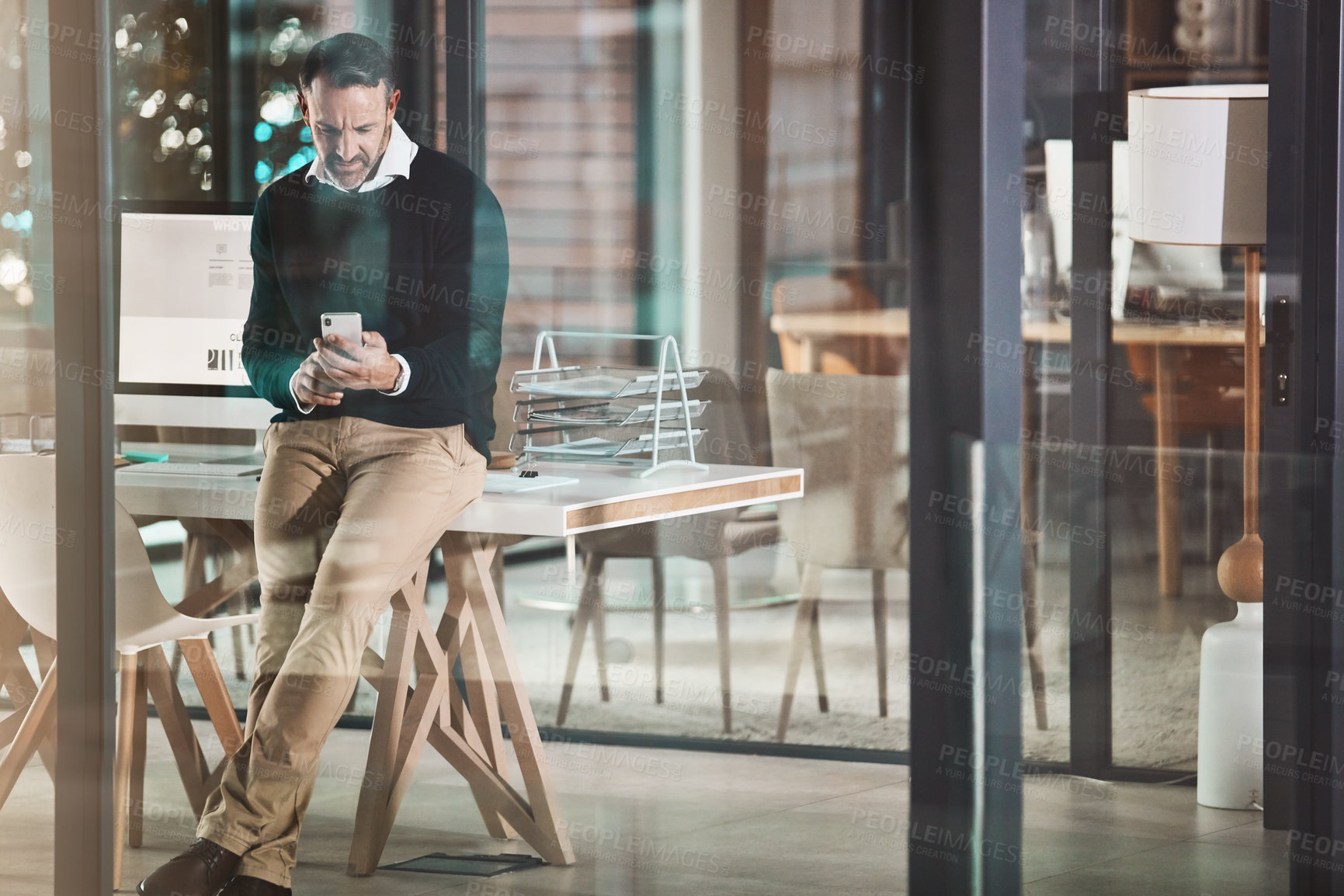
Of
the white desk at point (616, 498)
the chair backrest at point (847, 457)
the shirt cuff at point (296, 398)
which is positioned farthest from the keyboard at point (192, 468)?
the chair backrest at point (847, 457)

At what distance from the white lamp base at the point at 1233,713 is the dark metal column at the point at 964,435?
379 millimetres

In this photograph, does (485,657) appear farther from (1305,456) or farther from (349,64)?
(1305,456)

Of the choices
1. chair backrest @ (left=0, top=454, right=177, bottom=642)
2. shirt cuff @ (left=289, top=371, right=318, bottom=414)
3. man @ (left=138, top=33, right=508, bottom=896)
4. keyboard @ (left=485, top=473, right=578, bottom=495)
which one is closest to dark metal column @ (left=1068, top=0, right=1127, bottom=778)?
keyboard @ (left=485, top=473, right=578, bottom=495)

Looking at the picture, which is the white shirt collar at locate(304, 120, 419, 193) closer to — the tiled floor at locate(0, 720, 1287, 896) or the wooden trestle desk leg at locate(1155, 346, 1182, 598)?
Result: the tiled floor at locate(0, 720, 1287, 896)

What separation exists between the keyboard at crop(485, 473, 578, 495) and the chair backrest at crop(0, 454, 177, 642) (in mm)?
736

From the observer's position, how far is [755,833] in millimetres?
2479

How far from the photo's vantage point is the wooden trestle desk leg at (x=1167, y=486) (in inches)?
97.3

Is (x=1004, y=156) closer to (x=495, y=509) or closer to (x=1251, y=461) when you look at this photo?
(x=1251, y=461)

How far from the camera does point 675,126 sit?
242cm

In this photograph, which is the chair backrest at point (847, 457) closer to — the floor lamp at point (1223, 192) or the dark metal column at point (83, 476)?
the floor lamp at point (1223, 192)

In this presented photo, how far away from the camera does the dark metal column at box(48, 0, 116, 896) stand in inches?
98.3

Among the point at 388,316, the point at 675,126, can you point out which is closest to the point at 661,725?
the point at 388,316

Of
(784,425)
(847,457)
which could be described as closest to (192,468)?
(784,425)

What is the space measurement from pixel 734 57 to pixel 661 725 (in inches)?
49.9
